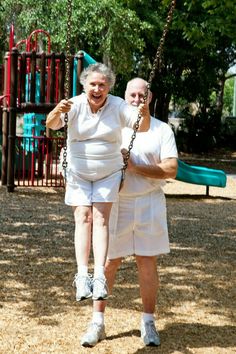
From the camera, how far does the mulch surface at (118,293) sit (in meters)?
4.11

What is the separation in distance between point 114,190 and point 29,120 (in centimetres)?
1134

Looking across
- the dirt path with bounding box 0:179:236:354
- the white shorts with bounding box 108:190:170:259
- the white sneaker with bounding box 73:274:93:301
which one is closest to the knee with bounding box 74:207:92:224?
the white shorts with bounding box 108:190:170:259

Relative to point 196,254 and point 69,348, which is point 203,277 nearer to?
point 196,254

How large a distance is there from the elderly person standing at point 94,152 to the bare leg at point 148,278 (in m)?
0.31

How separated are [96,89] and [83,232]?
763 mm

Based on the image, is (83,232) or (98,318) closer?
(83,232)

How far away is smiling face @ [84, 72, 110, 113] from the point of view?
3.79m

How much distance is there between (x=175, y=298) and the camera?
5.25 metres

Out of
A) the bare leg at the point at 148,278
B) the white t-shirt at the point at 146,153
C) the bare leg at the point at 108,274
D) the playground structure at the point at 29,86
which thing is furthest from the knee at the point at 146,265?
the playground structure at the point at 29,86

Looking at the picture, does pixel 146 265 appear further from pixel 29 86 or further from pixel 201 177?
pixel 29 86

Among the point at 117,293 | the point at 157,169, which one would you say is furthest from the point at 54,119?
the point at 117,293

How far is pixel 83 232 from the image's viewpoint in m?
3.84

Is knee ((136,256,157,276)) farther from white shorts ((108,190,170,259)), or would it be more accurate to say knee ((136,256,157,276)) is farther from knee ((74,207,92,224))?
knee ((74,207,92,224))

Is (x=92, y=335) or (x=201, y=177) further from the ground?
(x=92, y=335)
